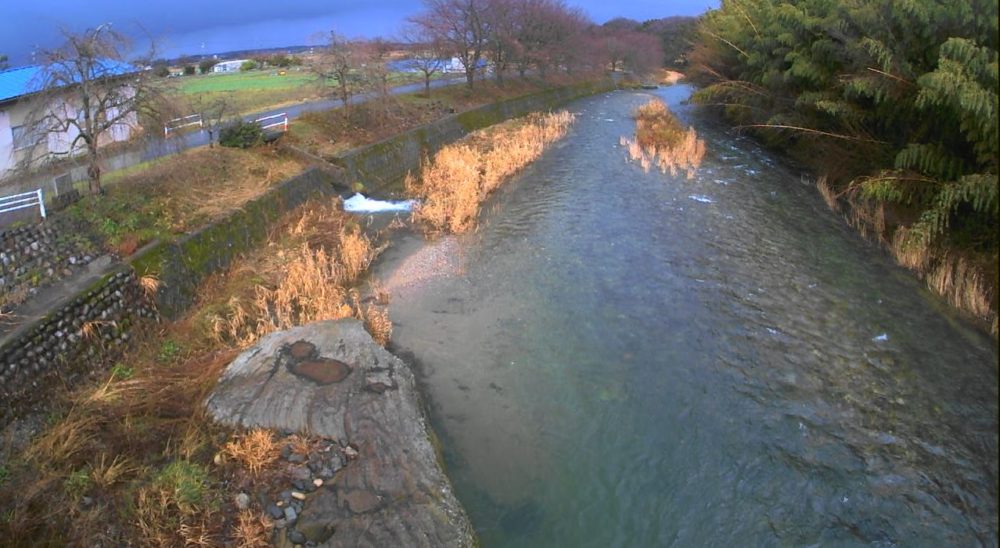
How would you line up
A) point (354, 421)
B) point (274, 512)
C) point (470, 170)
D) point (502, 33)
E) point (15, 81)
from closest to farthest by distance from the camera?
point (274, 512) < point (354, 421) < point (15, 81) < point (470, 170) < point (502, 33)

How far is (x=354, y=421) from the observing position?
293 inches

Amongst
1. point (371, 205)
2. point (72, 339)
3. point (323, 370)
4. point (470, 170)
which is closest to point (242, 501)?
point (323, 370)

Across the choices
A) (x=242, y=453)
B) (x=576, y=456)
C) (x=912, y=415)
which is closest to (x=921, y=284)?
(x=912, y=415)

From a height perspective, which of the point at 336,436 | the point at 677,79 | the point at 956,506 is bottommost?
the point at 956,506

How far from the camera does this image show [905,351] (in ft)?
31.5

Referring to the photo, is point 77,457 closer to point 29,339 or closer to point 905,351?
point 29,339

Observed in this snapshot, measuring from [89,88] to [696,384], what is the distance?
12.0 m

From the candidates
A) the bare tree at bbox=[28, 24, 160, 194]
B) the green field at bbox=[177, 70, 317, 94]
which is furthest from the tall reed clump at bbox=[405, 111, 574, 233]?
the green field at bbox=[177, 70, 317, 94]

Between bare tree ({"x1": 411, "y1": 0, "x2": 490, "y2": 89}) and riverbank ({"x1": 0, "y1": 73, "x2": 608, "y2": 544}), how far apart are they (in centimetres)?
2342

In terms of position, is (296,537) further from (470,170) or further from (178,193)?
(470,170)

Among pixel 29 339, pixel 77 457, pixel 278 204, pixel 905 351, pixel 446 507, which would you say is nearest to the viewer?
pixel 446 507

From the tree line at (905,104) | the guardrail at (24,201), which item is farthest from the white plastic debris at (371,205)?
the tree line at (905,104)

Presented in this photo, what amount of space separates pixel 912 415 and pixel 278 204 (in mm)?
13253

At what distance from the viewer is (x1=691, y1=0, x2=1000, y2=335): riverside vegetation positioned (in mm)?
10156
